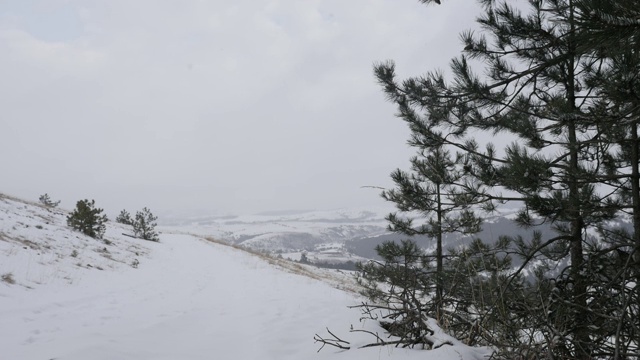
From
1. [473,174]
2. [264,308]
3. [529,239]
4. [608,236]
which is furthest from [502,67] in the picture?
[264,308]

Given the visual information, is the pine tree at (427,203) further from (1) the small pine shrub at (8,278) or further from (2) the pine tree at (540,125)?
(1) the small pine shrub at (8,278)

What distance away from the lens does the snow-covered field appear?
3.26m

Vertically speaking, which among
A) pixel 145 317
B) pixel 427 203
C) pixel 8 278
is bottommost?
pixel 145 317

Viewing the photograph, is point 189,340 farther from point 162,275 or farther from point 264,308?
point 162,275

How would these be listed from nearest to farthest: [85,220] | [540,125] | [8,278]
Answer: [540,125] → [8,278] → [85,220]

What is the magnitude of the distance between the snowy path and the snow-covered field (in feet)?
0.03

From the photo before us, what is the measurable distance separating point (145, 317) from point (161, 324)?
1.76 ft

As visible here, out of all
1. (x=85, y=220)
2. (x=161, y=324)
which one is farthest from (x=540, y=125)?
(x=85, y=220)

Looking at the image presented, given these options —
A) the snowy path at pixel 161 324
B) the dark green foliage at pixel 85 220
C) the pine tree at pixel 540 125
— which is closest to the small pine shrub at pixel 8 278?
the snowy path at pixel 161 324

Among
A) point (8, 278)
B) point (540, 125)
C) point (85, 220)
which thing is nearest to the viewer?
point (540, 125)

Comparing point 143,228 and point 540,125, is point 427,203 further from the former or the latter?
point 143,228

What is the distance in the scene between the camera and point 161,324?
4.63 meters

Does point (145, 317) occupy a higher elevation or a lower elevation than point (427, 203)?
lower

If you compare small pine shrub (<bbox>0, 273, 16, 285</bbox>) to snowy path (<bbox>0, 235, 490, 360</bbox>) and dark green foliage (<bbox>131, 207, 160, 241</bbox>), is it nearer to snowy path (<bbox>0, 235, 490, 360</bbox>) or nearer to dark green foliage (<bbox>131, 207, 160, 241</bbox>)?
snowy path (<bbox>0, 235, 490, 360</bbox>)
